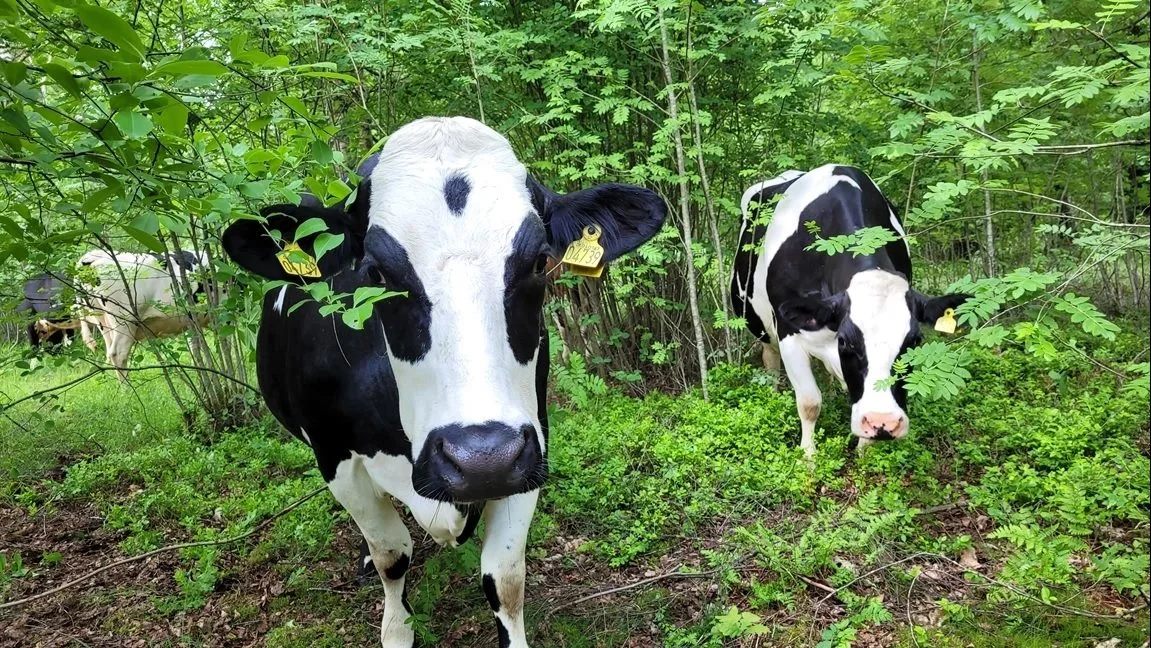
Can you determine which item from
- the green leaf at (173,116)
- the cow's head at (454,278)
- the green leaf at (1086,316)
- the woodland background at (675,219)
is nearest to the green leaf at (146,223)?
the woodland background at (675,219)

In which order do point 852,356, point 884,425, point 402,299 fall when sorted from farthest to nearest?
point 852,356 → point 884,425 → point 402,299

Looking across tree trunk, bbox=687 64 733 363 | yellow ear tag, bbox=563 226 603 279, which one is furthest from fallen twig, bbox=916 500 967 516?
yellow ear tag, bbox=563 226 603 279

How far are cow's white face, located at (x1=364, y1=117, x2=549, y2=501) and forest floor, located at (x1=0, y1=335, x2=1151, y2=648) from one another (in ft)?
3.99

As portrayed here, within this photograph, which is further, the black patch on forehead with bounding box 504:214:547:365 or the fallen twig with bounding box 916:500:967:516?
the fallen twig with bounding box 916:500:967:516

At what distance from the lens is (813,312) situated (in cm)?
449

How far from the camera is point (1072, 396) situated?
15.1ft

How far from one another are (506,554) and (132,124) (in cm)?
182

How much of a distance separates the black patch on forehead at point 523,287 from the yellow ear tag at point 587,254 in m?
0.34

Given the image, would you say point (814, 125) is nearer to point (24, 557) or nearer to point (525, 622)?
point (525, 622)

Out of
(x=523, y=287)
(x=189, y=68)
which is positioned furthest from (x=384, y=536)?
(x=189, y=68)

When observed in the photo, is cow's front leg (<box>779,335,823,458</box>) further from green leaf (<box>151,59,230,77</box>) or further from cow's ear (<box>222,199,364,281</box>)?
green leaf (<box>151,59,230,77</box>)

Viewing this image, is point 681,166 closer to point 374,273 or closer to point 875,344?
point 875,344

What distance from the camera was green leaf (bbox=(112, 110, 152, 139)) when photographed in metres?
1.36

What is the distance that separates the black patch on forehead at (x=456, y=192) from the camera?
2.15 meters
